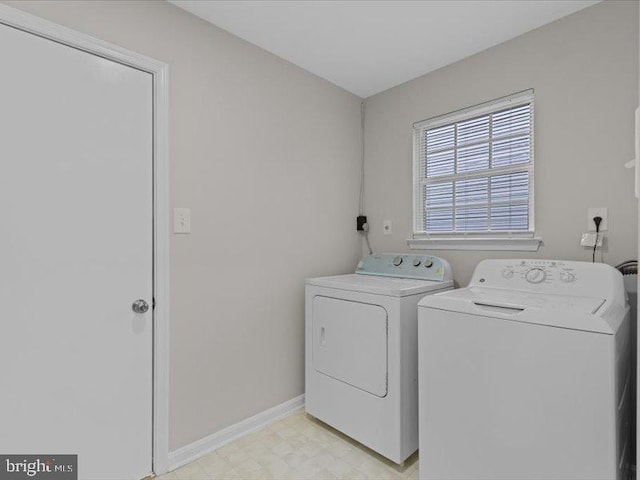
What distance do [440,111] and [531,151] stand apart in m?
0.65

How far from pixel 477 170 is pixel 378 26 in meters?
1.06

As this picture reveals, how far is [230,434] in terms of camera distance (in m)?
1.94

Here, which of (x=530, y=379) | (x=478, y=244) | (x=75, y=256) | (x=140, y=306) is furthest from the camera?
(x=478, y=244)

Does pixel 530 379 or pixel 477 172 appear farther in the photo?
pixel 477 172

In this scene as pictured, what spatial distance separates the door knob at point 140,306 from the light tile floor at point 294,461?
2.70 feet

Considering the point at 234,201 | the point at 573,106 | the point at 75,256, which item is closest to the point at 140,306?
the point at 75,256

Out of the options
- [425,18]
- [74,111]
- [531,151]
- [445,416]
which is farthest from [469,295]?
[74,111]

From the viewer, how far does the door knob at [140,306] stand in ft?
5.26

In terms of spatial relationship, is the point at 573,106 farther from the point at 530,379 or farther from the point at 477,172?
the point at 530,379

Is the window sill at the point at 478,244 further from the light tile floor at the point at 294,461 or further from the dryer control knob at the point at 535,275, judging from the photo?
the light tile floor at the point at 294,461

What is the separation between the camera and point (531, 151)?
76.6 inches

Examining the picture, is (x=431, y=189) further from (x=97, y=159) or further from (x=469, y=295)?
(x=97, y=159)

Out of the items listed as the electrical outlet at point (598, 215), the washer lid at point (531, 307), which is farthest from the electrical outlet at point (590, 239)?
the washer lid at point (531, 307)

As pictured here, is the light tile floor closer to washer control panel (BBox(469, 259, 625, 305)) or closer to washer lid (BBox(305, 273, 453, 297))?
washer lid (BBox(305, 273, 453, 297))
